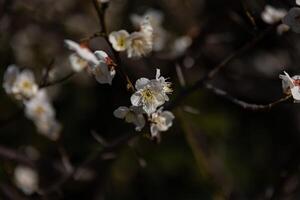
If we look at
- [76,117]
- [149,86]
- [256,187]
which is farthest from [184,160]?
[149,86]

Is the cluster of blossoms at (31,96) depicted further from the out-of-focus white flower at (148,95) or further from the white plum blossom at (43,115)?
the out-of-focus white flower at (148,95)

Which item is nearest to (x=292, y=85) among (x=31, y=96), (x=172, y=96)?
(x=31, y=96)

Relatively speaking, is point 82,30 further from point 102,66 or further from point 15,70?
point 102,66

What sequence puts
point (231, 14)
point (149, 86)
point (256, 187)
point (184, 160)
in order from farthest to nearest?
point (184, 160), point (256, 187), point (231, 14), point (149, 86)

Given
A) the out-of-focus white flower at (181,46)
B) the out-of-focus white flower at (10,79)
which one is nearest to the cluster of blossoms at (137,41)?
the out-of-focus white flower at (10,79)

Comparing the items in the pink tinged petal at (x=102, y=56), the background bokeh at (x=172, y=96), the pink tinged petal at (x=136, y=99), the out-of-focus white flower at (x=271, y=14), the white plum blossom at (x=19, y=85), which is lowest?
the background bokeh at (x=172, y=96)

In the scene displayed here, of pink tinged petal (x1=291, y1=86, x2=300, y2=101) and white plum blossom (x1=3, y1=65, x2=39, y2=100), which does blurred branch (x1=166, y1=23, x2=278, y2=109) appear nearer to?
pink tinged petal (x1=291, y1=86, x2=300, y2=101)

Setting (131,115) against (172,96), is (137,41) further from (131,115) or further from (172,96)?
(172,96)
